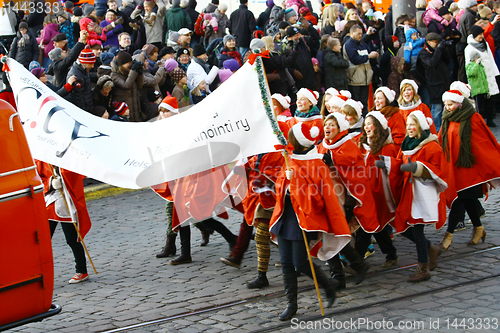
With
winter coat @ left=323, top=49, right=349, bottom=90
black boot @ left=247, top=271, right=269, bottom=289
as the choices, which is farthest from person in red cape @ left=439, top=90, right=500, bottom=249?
winter coat @ left=323, top=49, right=349, bottom=90

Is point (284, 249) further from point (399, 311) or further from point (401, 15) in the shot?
point (401, 15)

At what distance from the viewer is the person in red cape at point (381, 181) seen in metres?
7.11

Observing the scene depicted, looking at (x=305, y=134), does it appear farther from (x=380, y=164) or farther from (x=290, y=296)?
(x=290, y=296)

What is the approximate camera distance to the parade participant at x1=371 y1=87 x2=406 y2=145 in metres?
8.38

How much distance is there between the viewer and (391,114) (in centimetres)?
855

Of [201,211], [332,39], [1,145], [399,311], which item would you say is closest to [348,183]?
[399,311]

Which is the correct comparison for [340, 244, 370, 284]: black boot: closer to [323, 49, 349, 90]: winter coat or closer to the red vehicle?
the red vehicle

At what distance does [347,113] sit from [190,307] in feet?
10.7

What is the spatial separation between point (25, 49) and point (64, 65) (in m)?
2.86

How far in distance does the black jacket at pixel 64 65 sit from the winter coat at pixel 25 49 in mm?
2522

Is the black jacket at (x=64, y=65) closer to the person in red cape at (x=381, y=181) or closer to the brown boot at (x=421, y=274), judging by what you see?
the person in red cape at (x=381, y=181)

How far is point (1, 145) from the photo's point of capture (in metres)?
5.00

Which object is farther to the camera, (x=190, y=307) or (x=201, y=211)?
(x=201, y=211)

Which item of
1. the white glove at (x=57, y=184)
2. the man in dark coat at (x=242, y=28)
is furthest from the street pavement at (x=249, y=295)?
the man in dark coat at (x=242, y=28)
